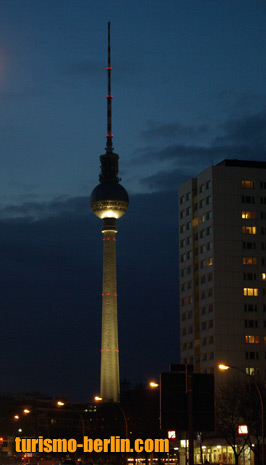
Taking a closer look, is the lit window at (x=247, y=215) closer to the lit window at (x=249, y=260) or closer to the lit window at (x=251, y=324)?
the lit window at (x=249, y=260)

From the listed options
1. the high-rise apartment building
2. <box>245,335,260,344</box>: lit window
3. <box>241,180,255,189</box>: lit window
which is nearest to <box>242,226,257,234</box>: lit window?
the high-rise apartment building

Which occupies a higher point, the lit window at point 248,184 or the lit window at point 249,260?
the lit window at point 248,184

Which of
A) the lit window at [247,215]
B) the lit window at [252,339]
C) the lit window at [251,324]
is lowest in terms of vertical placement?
the lit window at [252,339]

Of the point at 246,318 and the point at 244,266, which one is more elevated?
the point at 244,266

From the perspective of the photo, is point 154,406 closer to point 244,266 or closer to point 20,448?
point 244,266

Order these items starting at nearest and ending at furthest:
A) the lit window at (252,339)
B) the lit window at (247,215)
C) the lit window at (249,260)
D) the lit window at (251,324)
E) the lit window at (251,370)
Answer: the lit window at (251,370) < the lit window at (252,339) < the lit window at (251,324) < the lit window at (249,260) < the lit window at (247,215)

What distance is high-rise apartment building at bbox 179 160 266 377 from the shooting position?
154375 millimetres

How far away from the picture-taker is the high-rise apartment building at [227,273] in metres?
154

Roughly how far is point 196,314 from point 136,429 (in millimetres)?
30066

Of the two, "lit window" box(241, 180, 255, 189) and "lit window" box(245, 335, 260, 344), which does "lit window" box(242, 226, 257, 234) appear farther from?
"lit window" box(245, 335, 260, 344)

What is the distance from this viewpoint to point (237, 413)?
110 metres

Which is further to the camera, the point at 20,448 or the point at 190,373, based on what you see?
the point at 20,448

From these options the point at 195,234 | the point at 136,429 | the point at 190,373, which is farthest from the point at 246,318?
the point at 190,373

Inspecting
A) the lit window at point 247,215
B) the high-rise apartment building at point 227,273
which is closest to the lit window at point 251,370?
the high-rise apartment building at point 227,273
